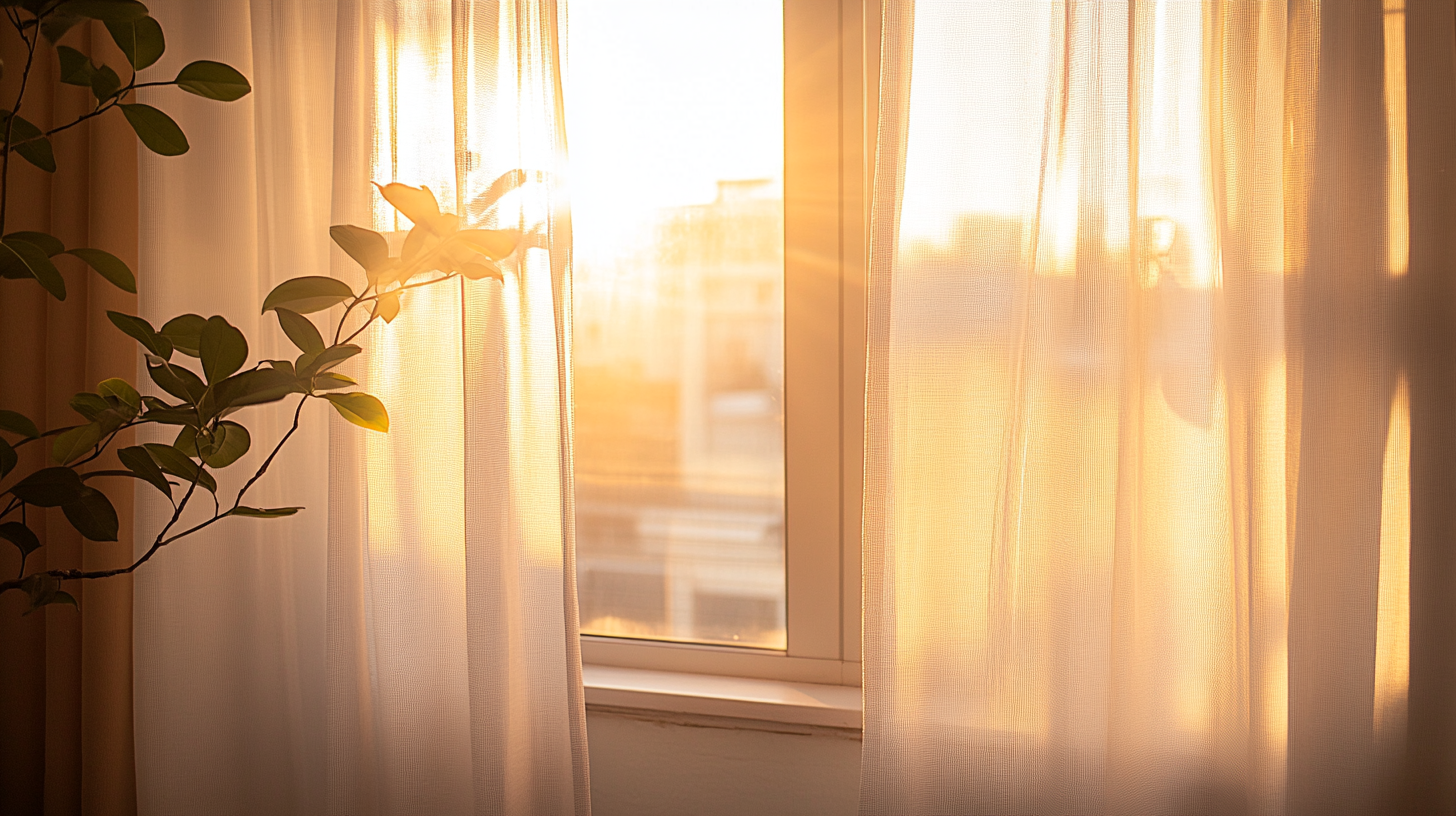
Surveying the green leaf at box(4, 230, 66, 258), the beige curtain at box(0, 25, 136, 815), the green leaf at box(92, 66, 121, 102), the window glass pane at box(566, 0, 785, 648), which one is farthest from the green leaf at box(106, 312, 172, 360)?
the window glass pane at box(566, 0, 785, 648)

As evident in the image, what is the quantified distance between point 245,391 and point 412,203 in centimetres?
29

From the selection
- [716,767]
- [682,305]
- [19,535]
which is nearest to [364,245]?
[19,535]

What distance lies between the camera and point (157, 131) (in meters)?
0.91

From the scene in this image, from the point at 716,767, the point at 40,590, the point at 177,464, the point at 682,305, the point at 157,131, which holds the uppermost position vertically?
the point at 157,131

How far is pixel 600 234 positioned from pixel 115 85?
84 centimetres

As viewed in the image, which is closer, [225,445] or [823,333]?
[225,445]

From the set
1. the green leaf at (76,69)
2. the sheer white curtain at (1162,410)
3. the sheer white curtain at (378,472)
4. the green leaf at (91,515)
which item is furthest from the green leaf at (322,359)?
the sheer white curtain at (1162,410)

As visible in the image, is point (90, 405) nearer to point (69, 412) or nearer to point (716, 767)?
point (69, 412)

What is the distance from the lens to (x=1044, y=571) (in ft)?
4.12

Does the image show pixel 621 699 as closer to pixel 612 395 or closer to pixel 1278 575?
pixel 612 395

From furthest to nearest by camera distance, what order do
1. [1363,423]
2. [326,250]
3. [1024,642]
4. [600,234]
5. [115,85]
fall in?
[600,234] → [326,250] → [1024,642] → [1363,423] → [115,85]

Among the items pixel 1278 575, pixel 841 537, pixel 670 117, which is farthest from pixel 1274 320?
pixel 670 117

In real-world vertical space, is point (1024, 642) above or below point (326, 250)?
below

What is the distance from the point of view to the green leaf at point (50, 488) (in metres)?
0.83
